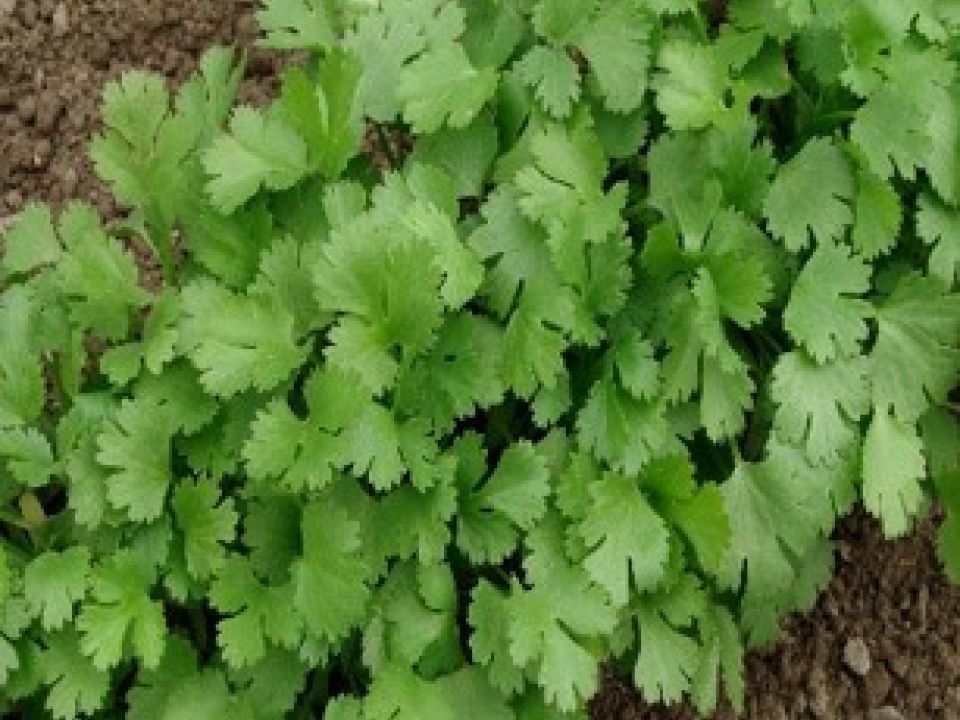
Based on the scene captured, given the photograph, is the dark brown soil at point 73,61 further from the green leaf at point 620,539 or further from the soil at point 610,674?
the green leaf at point 620,539

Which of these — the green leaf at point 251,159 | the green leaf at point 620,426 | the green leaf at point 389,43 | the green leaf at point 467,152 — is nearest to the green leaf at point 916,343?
the green leaf at point 620,426

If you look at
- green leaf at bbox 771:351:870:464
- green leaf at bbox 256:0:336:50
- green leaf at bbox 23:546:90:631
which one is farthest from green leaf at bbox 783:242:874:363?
green leaf at bbox 23:546:90:631

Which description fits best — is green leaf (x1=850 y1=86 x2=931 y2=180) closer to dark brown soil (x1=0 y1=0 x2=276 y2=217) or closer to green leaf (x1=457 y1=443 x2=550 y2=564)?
green leaf (x1=457 y1=443 x2=550 y2=564)

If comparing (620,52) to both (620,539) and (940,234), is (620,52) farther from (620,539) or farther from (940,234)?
(620,539)

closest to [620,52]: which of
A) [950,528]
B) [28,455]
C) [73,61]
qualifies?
[950,528]

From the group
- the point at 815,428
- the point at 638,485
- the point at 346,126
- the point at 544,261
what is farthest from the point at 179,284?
→ the point at 815,428

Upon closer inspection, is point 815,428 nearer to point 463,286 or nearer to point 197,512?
point 463,286
